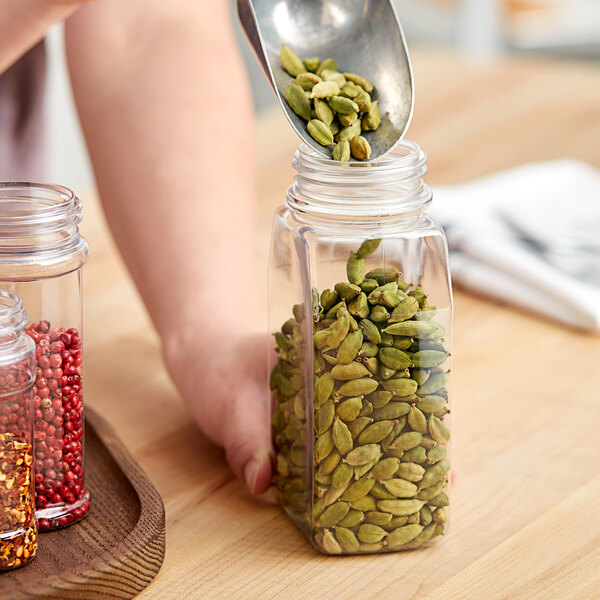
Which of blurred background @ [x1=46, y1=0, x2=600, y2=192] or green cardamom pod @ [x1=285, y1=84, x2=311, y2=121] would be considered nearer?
green cardamom pod @ [x1=285, y1=84, x2=311, y2=121]

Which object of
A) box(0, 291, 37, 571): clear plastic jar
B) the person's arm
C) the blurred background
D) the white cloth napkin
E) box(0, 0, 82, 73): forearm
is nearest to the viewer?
box(0, 291, 37, 571): clear plastic jar

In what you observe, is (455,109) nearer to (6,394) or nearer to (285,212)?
(285,212)

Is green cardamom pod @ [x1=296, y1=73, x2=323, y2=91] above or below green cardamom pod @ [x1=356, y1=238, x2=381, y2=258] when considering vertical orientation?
above

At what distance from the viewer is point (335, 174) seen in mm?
630

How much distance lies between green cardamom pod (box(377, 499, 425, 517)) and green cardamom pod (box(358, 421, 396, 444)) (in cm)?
4

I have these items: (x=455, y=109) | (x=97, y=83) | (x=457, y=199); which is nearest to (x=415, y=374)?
(x=97, y=83)

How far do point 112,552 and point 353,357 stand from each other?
191 millimetres

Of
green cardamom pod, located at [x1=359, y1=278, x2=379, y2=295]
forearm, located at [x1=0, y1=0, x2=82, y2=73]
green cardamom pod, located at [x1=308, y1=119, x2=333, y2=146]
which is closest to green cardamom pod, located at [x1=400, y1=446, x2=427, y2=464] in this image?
green cardamom pod, located at [x1=359, y1=278, x2=379, y2=295]

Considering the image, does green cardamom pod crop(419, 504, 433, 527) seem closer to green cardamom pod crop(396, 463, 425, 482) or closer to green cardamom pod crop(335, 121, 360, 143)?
green cardamom pod crop(396, 463, 425, 482)

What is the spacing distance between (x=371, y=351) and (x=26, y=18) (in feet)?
1.09

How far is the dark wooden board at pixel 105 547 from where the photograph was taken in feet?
1.90

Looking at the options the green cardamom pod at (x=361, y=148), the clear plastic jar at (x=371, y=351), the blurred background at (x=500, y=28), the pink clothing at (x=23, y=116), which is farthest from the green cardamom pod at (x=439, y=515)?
the blurred background at (x=500, y=28)

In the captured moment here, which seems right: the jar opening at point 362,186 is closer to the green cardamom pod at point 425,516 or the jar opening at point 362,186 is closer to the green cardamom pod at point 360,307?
the green cardamom pod at point 360,307

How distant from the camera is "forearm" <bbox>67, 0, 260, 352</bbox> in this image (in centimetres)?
87
